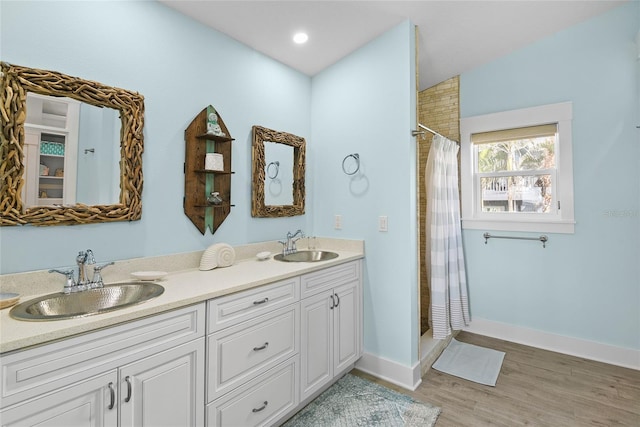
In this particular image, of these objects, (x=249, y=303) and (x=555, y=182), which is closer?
(x=249, y=303)

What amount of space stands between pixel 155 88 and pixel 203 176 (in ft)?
1.90

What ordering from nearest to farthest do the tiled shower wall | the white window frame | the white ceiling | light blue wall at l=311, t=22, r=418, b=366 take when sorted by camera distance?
1. the white ceiling
2. light blue wall at l=311, t=22, r=418, b=366
3. the white window frame
4. the tiled shower wall

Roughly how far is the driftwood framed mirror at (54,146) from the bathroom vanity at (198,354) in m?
0.51

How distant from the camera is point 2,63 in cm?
135

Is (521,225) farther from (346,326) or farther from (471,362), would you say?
(346,326)

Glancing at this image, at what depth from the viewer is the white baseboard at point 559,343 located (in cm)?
259

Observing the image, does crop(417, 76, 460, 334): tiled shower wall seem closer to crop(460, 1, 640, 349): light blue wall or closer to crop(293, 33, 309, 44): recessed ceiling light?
crop(460, 1, 640, 349): light blue wall

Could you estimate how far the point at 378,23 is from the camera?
2.37 m

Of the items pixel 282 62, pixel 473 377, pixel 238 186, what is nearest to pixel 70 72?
pixel 238 186

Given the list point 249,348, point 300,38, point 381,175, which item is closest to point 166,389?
point 249,348


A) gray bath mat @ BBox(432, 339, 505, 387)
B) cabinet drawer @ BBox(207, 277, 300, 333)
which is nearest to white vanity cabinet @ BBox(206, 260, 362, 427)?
cabinet drawer @ BBox(207, 277, 300, 333)

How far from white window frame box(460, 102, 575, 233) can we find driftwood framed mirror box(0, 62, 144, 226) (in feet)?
10.0

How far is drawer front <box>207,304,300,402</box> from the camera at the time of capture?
4.84 feet

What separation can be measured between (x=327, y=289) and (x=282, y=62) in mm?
1911
